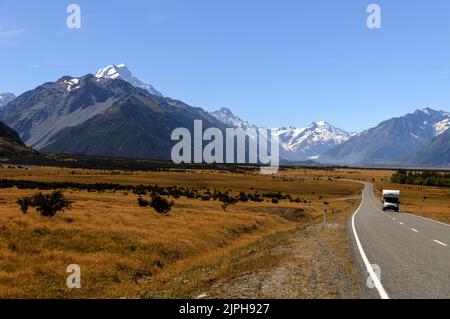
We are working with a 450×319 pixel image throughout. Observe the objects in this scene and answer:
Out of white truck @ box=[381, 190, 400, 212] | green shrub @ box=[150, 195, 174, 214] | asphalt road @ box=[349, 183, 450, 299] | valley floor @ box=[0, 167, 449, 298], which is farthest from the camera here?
white truck @ box=[381, 190, 400, 212]

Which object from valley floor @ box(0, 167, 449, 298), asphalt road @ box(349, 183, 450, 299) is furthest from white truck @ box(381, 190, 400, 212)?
asphalt road @ box(349, 183, 450, 299)

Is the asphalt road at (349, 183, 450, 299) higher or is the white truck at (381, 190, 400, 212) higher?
the asphalt road at (349, 183, 450, 299)

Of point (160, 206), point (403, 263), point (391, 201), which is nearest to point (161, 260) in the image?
point (403, 263)

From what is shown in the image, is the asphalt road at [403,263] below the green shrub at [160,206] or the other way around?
the other way around

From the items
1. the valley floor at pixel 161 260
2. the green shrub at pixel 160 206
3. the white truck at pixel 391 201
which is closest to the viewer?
the valley floor at pixel 161 260

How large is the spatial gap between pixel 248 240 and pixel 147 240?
1002 cm

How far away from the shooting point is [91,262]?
816 inches

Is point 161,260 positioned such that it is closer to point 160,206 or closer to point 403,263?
point 403,263

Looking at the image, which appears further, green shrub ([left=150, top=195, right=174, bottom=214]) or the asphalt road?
green shrub ([left=150, top=195, right=174, bottom=214])

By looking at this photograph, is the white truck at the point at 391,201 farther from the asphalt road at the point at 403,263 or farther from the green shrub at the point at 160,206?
the asphalt road at the point at 403,263

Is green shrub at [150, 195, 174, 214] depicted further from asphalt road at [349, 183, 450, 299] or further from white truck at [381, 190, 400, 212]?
white truck at [381, 190, 400, 212]

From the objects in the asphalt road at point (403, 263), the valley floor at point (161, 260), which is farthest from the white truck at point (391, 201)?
the asphalt road at point (403, 263)

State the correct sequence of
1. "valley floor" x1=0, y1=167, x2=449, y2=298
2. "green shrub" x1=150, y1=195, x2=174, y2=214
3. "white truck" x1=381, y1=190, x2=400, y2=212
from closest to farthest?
1. "valley floor" x1=0, y1=167, x2=449, y2=298
2. "green shrub" x1=150, y1=195, x2=174, y2=214
3. "white truck" x1=381, y1=190, x2=400, y2=212
